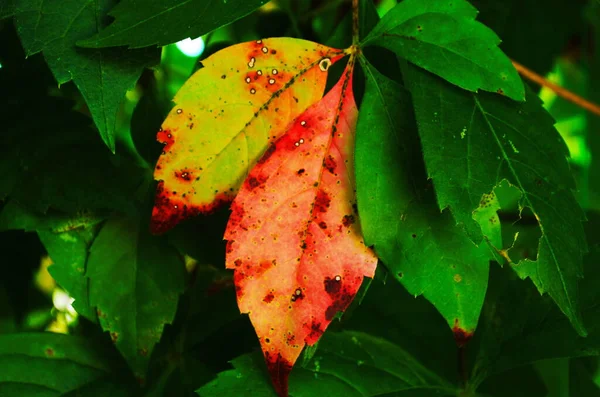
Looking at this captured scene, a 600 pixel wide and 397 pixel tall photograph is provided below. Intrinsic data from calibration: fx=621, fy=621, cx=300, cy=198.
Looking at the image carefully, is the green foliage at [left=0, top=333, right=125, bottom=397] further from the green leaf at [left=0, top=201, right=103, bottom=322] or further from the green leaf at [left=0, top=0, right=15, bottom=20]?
the green leaf at [left=0, top=0, right=15, bottom=20]

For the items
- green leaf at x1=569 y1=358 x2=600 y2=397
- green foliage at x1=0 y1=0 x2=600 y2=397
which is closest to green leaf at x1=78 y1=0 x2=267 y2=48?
green foliage at x1=0 y1=0 x2=600 y2=397

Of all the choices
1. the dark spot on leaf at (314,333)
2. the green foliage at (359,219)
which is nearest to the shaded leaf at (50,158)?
the green foliage at (359,219)

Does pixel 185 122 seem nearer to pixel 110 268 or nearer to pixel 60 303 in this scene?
pixel 110 268

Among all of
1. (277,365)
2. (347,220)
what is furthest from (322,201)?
(277,365)

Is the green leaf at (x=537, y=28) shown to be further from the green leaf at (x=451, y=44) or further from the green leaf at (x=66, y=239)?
the green leaf at (x=66, y=239)

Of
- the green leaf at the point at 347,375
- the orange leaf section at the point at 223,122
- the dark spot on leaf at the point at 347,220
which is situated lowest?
the green leaf at the point at 347,375
